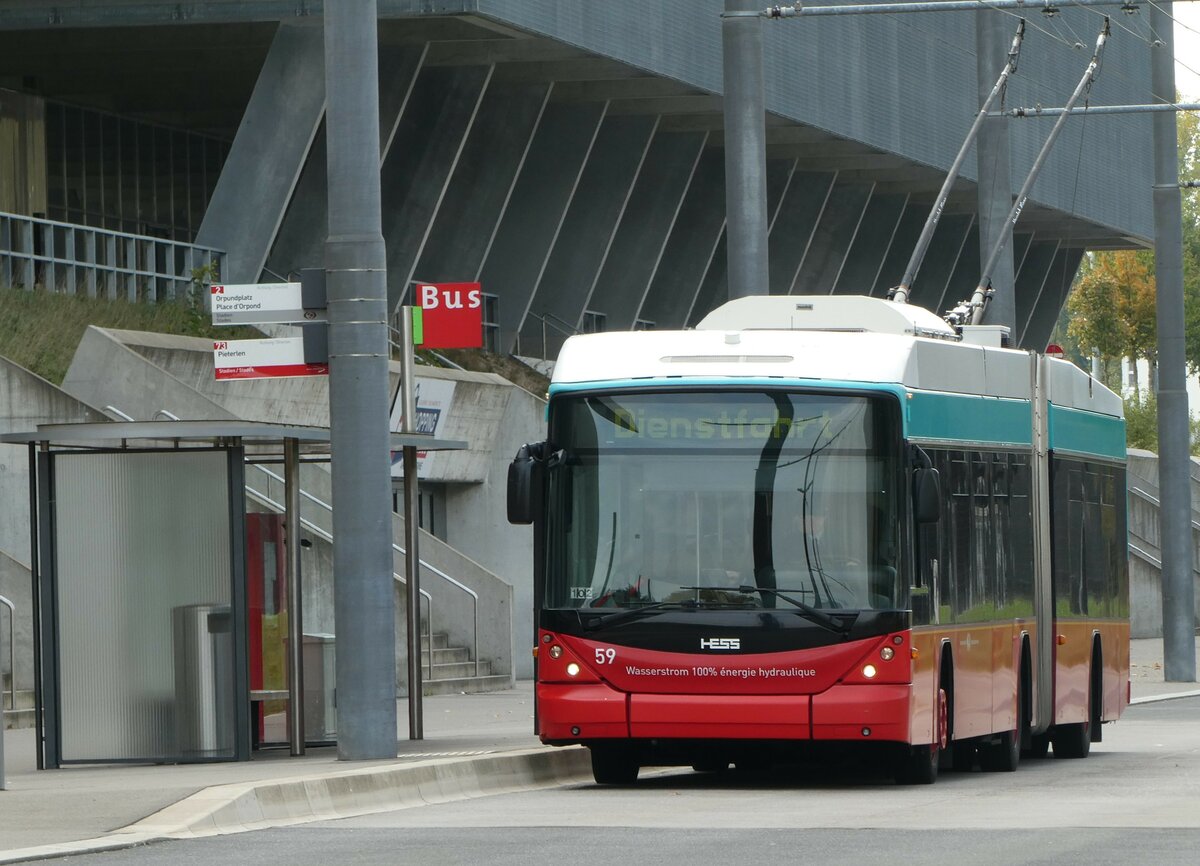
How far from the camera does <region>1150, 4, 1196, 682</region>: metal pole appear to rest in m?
32.9

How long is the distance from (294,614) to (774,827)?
206 inches

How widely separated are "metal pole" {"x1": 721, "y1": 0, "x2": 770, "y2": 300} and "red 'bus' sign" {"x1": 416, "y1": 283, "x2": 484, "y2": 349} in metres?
7.63

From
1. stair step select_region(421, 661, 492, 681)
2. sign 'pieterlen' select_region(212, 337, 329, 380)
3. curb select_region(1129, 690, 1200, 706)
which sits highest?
sign 'pieterlen' select_region(212, 337, 329, 380)

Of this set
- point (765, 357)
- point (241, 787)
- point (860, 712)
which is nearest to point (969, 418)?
point (765, 357)

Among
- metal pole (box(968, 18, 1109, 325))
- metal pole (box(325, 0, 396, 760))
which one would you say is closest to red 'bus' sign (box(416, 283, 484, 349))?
metal pole (box(968, 18, 1109, 325))

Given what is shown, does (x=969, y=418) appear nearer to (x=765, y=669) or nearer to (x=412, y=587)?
(x=765, y=669)

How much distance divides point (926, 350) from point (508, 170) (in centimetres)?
2476

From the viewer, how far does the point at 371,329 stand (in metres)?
15.9

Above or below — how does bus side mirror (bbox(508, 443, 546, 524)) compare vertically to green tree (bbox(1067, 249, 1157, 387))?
below

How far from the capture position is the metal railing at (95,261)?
102 feet

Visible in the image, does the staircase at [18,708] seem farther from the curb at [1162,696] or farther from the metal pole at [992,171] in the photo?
the curb at [1162,696]

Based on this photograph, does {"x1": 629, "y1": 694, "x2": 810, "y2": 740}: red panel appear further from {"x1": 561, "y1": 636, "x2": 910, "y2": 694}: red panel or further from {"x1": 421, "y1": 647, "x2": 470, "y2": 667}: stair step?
{"x1": 421, "y1": 647, "x2": 470, "y2": 667}: stair step

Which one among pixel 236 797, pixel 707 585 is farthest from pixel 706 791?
pixel 236 797

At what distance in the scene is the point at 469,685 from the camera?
28312mm
